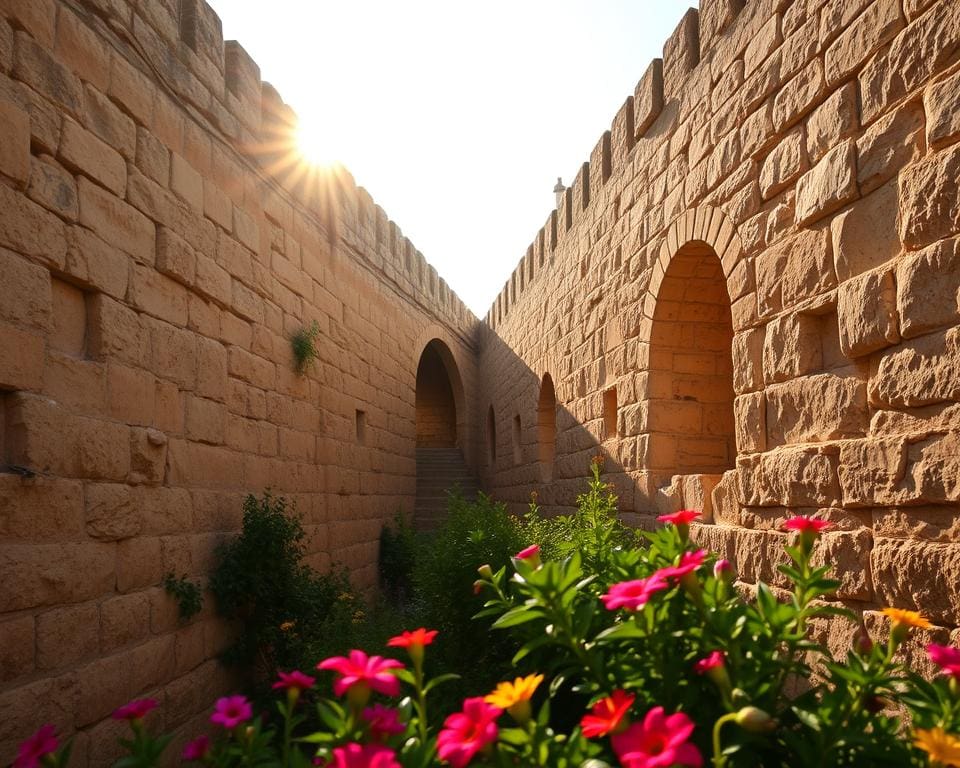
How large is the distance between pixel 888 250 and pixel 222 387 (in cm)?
366

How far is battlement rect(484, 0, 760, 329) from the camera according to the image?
13.3 feet

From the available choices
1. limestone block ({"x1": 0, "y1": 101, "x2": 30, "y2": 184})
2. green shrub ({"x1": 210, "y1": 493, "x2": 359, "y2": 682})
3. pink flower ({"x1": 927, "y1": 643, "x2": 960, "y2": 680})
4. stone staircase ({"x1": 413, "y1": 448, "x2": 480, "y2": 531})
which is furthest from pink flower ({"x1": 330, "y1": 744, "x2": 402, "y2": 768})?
stone staircase ({"x1": 413, "y1": 448, "x2": 480, "y2": 531})

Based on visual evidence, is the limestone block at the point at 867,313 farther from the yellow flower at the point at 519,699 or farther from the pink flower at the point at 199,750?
the pink flower at the point at 199,750

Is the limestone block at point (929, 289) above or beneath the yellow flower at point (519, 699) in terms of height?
above

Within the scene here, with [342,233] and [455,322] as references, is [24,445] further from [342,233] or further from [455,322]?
[455,322]

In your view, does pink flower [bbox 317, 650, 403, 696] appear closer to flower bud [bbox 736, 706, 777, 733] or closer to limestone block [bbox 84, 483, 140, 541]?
flower bud [bbox 736, 706, 777, 733]

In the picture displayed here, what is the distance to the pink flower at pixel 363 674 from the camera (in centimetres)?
138

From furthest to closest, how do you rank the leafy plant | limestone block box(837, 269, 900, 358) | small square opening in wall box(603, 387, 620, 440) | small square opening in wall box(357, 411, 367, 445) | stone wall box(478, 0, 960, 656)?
small square opening in wall box(357, 411, 367, 445)
small square opening in wall box(603, 387, 620, 440)
the leafy plant
limestone block box(837, 269, 900, 358)
stone wall box(478, 0, 960, 656)

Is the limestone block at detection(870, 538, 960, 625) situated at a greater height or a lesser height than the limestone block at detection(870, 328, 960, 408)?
lesser

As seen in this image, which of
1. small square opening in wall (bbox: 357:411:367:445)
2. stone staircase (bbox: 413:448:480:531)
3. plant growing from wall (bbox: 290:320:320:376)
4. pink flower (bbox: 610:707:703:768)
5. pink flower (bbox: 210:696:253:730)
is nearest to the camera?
pink flower (bbox: 610:707:703:768)

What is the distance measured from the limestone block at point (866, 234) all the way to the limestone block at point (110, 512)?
10.6 ft

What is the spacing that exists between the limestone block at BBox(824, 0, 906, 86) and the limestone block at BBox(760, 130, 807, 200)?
0.98ft

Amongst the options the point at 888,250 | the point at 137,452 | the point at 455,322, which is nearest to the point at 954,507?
the point at 888,250

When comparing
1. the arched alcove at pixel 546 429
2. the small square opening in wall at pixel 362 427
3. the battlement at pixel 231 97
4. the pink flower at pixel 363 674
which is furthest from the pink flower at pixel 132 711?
the arched alcove at pixel 546 429
